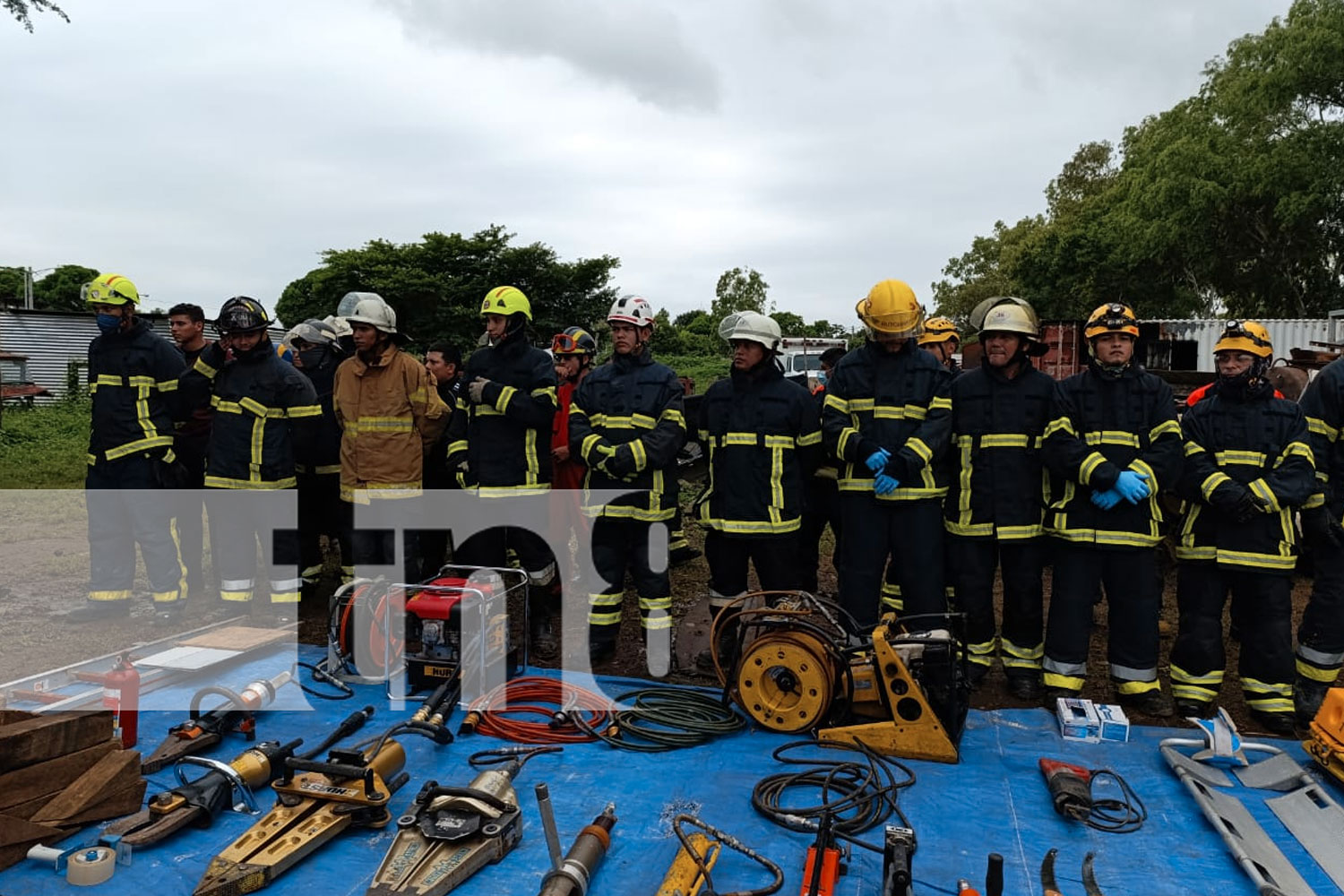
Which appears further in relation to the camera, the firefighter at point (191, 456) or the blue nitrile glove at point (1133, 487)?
the firefighter at point (191, 456)

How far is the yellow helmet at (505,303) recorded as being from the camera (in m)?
5.81

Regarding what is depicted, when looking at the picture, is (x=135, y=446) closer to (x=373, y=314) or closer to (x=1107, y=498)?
(x=373, y=314)

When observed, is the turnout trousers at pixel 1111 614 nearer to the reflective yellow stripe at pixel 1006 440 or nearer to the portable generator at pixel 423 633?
the reflective yellow stripe at pixel 1006 440

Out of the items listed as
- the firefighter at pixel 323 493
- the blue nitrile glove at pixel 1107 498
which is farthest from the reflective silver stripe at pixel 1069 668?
the firefighter at pixel 323 493

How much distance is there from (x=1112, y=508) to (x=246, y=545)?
18.8ft

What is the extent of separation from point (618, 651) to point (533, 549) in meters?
0.92

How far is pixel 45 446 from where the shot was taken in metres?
16.7

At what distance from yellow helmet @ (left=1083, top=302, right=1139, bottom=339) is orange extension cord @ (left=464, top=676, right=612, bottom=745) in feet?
11.1

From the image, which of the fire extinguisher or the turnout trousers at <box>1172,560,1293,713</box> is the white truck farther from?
the fire extinguisher

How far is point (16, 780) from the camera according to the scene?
340cm

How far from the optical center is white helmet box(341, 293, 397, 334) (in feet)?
19.1

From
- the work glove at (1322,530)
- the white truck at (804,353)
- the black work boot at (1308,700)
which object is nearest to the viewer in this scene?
the work glove at (1322,530)

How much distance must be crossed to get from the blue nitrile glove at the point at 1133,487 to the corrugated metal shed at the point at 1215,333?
60.5ft

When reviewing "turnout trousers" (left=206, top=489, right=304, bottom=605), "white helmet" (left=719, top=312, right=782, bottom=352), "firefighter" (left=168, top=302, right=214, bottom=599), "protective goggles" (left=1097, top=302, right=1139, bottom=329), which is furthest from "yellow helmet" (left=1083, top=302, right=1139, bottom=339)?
"firefighter" (left=168, top=302, right=214, bottom=599)
